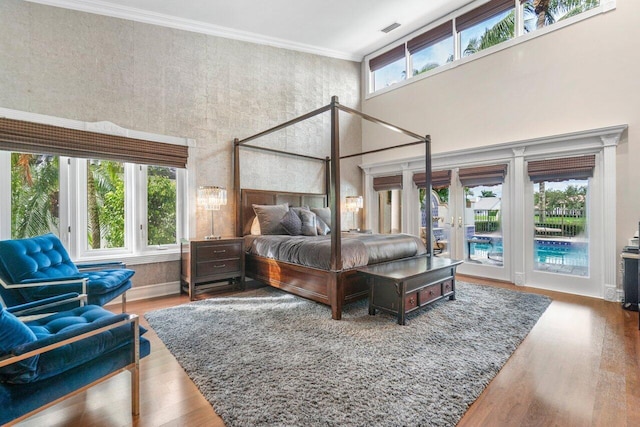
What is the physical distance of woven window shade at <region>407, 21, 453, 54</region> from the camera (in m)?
5.50

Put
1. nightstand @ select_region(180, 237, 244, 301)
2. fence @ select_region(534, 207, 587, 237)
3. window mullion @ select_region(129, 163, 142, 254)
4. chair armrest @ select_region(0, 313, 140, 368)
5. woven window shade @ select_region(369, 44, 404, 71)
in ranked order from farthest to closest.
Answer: woven window shade @ select_region(369, 44, 404, 71)
fence @ select_region(534, 207, 587, 237)
window mullion @ select_region(129, 163, 142, 254)
nightstand @ select_region(180, 237, 244, 301)
chair armrest @ select_region(0, 313, 140, 368)

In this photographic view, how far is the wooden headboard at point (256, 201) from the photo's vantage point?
16.0ft

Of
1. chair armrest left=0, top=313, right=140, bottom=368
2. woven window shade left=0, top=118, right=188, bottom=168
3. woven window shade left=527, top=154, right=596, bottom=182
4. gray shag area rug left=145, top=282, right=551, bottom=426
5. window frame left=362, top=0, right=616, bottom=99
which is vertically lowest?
gray shag area rug left=145, top=282, right=551, bottom=426

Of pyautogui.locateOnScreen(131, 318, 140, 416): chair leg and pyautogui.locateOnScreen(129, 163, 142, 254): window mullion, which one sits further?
pyautogui.locateOnScreen(129, 163, 142, 254): window mullion

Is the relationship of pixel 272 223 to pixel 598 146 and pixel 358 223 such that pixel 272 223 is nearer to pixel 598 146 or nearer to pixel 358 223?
pixel 358 223

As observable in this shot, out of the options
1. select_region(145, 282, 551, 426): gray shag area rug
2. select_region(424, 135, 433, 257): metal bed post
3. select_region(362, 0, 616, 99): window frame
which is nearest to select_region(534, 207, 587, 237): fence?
select_region(145, 282, 551, 426): gray shag area rug

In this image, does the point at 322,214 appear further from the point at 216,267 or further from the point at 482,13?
the point at 482,13

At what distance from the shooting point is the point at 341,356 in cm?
235

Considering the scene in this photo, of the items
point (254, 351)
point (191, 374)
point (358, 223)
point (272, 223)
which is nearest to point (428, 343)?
point (254, 351)

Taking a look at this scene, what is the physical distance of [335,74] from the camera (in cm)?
646

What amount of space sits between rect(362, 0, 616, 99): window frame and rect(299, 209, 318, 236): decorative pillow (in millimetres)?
3393

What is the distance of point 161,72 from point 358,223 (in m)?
4.58

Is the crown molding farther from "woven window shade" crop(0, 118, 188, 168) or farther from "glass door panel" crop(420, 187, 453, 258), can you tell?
"glass door panel" crop(420, 187, 453, 258)

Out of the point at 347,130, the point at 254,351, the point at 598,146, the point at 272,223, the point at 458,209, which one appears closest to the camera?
the point at 254,351
